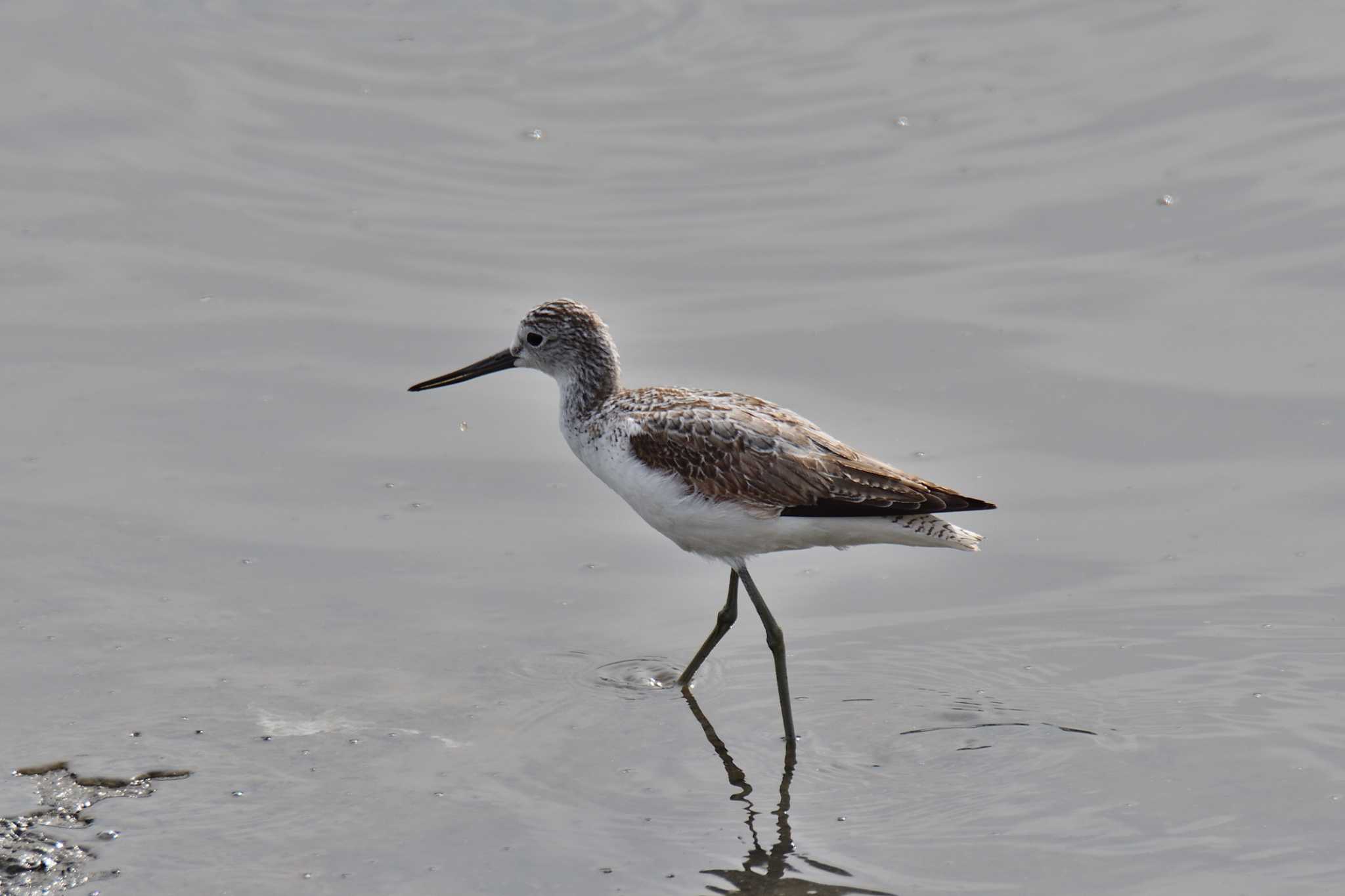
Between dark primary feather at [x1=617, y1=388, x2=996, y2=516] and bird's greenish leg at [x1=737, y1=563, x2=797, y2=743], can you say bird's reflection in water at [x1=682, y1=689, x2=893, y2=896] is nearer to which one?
bird's greenish leg at [x1=737, y1=563, x2=797, y2=743]

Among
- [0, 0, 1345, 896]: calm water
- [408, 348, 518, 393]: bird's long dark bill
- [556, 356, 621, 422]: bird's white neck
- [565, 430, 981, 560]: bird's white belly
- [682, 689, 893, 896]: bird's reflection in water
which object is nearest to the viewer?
[682, 689, 893, 896]: bird's reflection in water

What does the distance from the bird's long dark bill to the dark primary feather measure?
111 centimetres

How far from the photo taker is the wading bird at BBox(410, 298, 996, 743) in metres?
7.38

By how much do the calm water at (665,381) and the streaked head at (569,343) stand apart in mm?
1016

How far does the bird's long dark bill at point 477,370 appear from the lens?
8695mm

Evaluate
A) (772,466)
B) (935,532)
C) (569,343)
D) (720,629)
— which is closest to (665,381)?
(569,343)

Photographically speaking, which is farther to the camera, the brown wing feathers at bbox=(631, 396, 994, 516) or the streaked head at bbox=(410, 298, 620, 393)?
the streaked head at bbox=(410, 298, 620, 393)

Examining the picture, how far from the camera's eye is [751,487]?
747cm

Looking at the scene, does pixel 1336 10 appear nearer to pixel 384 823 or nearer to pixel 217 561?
pixel 217 561

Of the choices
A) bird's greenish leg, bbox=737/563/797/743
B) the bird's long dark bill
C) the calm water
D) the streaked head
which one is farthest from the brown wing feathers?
the bird's long dark bill

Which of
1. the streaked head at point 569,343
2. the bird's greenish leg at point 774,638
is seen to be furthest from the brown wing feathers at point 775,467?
the streaked head at point 569,343

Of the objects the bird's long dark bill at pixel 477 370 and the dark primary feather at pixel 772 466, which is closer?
the dark primary feather at pixel 772 466

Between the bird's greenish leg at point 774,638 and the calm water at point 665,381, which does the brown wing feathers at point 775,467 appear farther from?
the calm water at point 665,381

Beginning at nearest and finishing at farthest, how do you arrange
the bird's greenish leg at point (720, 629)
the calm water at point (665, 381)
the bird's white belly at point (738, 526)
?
the calm water at point (665, 381) < the bird's white belly at point (738, 526) < the bird's greenish leg at point (720, 629)
